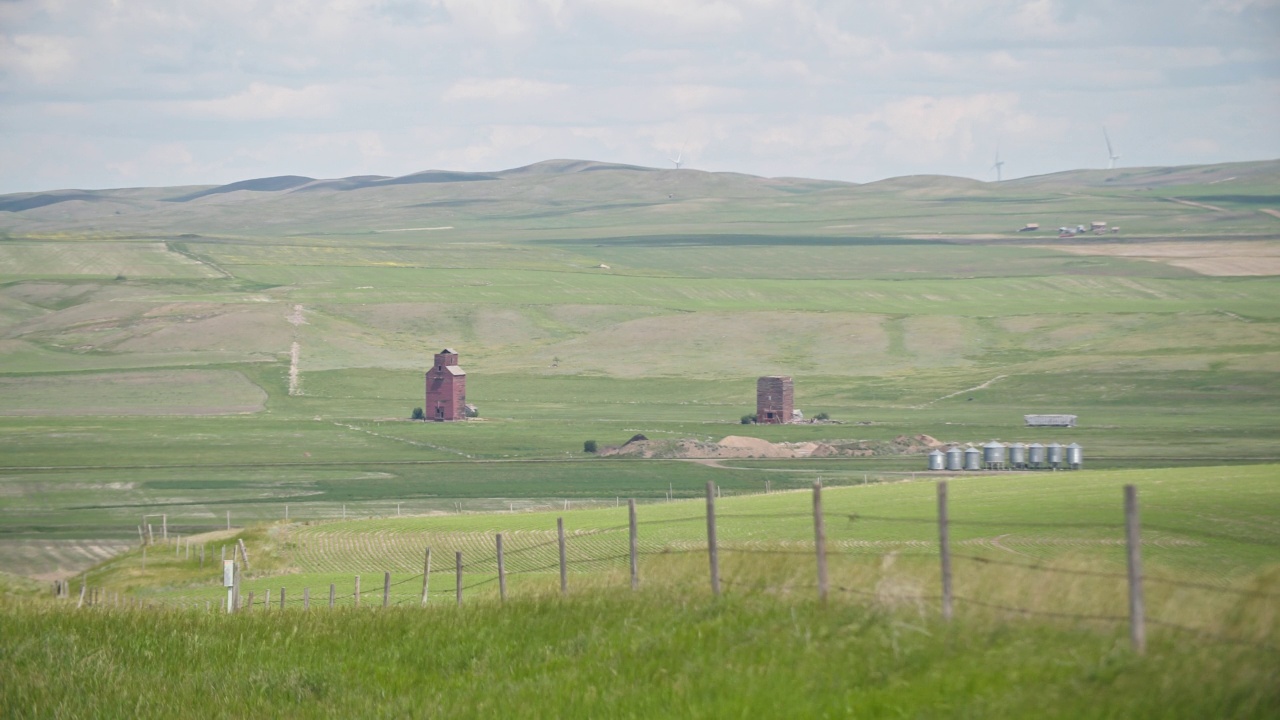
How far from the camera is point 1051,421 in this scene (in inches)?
3634

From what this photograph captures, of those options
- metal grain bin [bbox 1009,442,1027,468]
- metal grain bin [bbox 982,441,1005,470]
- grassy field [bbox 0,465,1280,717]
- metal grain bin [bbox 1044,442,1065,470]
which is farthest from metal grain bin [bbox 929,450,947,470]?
grassy field [bbox 0,465,1280,717]

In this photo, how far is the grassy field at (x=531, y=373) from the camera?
7481 centimetres

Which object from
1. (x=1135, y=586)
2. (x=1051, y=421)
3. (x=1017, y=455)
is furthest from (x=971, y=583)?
(x=1051, y=421)

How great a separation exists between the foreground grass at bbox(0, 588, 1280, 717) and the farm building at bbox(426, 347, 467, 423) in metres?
89.0

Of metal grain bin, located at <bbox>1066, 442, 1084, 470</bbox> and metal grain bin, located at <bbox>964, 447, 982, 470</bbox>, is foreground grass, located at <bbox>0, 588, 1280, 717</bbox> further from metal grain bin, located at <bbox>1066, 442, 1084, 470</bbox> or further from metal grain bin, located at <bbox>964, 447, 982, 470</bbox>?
metal grain bin, located at <bbox>964, 447, 982, 470</bbox>

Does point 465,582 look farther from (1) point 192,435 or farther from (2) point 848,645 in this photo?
(1) point 192,435

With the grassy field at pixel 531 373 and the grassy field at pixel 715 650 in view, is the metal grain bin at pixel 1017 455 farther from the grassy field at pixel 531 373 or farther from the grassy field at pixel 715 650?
the grassy field at pixel 715 650

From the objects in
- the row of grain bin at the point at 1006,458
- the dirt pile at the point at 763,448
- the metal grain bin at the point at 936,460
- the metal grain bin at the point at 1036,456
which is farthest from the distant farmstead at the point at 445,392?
the metal grain bin at the point at 1036,456

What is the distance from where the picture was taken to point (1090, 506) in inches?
1635

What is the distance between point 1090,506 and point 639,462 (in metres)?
42.6

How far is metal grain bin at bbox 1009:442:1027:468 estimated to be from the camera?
77.1 m

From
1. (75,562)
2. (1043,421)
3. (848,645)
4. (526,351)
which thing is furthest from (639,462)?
(848,645)

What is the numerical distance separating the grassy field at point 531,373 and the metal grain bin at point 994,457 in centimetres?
552

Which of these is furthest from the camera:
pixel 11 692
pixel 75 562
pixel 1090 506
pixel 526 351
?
pixel 526 351
